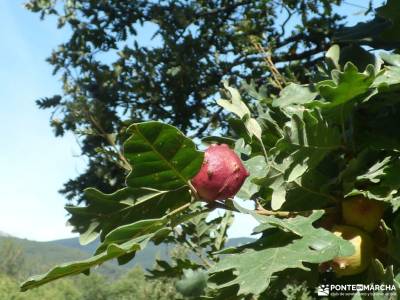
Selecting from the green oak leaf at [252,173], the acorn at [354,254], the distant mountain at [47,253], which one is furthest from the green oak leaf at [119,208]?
the distant mountain at [47,253]

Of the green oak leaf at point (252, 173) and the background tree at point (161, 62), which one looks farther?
the background tree at point (161, 62)

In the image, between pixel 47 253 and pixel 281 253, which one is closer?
pixel 281 253

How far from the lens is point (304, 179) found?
1.03 m

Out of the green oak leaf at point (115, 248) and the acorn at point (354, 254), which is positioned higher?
the green oak leaf at point (115, 248)

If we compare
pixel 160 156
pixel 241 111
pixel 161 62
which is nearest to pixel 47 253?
pixel 161 62

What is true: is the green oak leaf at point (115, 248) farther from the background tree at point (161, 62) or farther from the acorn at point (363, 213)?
the background tree at point (161, 62)

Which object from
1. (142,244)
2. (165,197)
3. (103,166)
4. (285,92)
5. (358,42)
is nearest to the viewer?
(142,244)

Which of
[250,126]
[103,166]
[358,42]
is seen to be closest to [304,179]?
[250,126]

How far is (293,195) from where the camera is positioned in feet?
3.42

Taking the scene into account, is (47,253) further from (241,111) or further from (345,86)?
(345,86)

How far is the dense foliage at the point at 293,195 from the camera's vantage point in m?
0.88

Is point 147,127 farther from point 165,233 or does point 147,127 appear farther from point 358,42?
point 358,42

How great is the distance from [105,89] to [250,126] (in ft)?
12.9

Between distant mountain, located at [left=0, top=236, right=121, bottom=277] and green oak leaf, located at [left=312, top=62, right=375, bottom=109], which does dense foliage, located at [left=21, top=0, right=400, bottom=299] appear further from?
distant mountain, located at [left=0, top=236, right=121, bottom=277]
